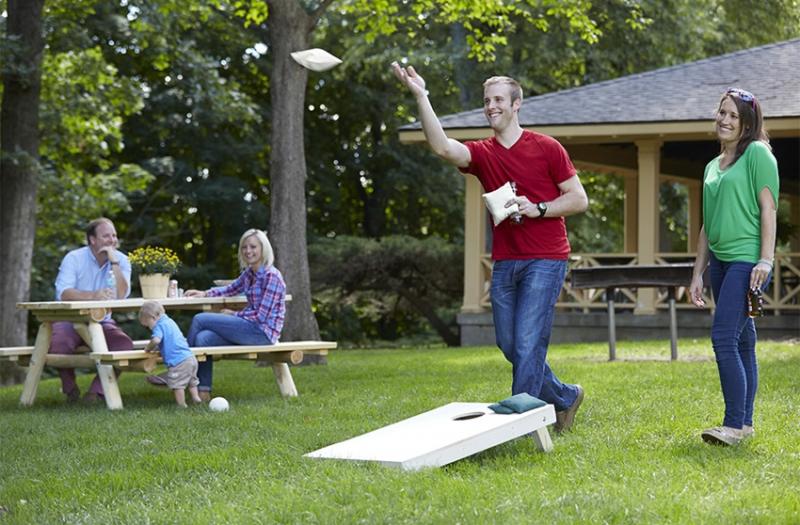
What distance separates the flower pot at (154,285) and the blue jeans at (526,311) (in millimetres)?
3989

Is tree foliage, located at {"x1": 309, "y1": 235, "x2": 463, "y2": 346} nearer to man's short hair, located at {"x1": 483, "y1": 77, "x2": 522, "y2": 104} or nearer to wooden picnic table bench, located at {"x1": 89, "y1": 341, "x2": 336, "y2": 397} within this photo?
wooden picnic table bench, located at {"x1": 89, "y1": 341, "x2": 336, "y2": 397}

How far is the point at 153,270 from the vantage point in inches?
385

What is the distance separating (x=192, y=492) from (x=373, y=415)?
2.74 meters

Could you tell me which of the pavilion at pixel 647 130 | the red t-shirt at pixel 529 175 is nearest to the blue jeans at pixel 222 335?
the red t-shirt at pixel 529 175

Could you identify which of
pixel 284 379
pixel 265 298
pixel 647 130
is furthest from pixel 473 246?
pixel 265 298

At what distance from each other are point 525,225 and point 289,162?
820 centimetres

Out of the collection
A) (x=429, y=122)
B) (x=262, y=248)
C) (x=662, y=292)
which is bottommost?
(x=662, y=292)

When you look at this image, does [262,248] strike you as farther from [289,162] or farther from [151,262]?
[289,162]

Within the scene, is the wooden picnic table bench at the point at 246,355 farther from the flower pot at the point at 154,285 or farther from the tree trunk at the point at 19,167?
the tree trunk at the point at 19,167

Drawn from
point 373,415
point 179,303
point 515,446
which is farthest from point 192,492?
point 179,303

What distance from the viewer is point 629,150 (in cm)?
2261

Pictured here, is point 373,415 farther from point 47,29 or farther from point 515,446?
point 47,29

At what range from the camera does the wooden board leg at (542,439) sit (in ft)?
20.0

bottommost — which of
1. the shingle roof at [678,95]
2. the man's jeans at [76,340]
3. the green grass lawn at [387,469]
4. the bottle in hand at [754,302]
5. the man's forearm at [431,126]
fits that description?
the green grass lawn at [387,469]
